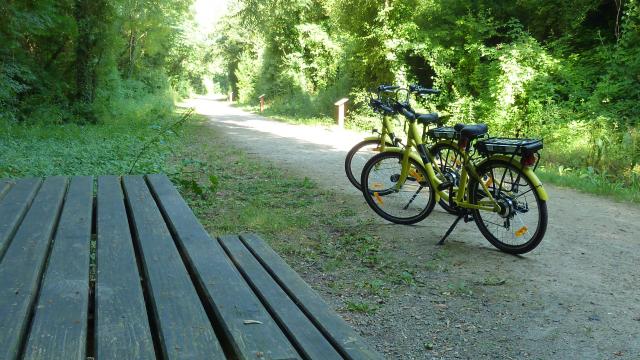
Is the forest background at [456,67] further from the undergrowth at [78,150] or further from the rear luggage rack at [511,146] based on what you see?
the rear luggage rack at [511,146]

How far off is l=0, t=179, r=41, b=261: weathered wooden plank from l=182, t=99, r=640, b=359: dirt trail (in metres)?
1.98

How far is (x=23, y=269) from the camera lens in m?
2.05

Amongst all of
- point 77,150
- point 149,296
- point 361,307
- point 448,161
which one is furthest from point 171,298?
point 77,150

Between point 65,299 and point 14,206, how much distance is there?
5.06ft

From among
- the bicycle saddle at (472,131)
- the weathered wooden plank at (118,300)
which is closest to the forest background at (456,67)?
the bicycle saddle at (472,131)

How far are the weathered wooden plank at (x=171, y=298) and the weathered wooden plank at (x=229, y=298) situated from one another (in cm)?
5

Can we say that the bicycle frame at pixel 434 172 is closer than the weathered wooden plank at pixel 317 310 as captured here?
No

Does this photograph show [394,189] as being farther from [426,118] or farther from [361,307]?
[361,307]

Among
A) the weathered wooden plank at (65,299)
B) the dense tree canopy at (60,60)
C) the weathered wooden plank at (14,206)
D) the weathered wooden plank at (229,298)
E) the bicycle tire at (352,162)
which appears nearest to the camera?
the weathered wooden plank at (65,299)

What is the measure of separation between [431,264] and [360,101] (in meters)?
14.5

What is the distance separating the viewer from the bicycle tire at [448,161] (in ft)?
18.6

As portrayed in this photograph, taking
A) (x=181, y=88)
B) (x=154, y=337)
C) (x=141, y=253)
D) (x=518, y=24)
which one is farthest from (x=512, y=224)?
(x=181, y=88)

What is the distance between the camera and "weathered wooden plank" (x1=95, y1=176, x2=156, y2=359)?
146 cm

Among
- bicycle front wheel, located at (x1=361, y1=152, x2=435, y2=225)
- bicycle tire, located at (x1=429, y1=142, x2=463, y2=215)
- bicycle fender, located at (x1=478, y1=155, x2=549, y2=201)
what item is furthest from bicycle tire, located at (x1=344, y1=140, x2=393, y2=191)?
bicycle fender, located at (x1=478, y1=155, x2=549, y2=201)
